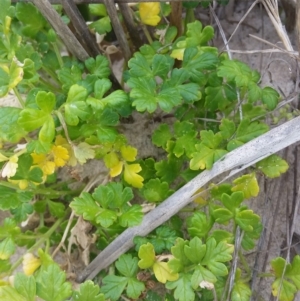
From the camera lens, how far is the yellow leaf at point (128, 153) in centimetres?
143

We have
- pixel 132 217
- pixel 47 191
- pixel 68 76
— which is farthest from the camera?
pixel 47 191

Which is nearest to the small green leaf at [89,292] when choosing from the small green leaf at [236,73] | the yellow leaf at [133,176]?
the yellow leaf at [133,176]

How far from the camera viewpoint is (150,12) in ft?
4.99

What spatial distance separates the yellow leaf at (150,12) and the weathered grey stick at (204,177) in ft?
1.70

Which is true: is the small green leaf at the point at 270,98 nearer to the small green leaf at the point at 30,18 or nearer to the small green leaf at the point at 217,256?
the small green leaf at the point at 217,256

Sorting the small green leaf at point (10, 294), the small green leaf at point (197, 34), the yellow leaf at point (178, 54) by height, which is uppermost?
the small green leaf at point (197, 34)

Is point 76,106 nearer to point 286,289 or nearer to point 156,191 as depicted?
point 156,191

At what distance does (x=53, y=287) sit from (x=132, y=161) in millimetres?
446

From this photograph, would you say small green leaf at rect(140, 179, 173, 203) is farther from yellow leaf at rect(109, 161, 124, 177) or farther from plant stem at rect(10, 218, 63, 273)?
plant stem at rect(10, 218, 63, 273)

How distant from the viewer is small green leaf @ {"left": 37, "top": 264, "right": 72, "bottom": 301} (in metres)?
1.19

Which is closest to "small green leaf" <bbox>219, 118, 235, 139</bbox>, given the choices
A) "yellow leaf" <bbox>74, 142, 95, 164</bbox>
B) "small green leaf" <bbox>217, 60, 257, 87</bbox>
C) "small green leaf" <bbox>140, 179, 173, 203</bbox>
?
"small green leaf" <bbox>217, 60, 257, 87</bbox>

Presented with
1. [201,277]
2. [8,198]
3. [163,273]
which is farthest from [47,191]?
[201,277]

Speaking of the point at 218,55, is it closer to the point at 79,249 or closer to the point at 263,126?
the point at 263,126

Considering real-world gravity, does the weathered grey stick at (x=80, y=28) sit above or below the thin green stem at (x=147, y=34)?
above
